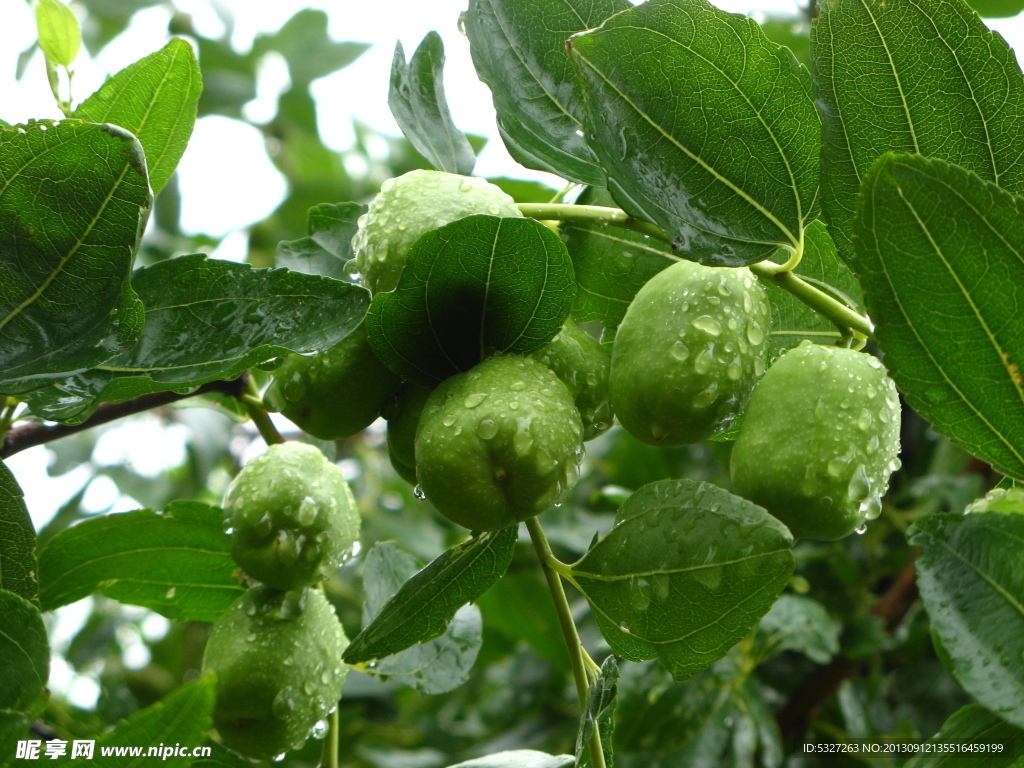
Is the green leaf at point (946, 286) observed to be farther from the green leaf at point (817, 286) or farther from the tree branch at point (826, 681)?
the tree branch at point (826, 681)

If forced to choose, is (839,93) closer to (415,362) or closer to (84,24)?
(415,362)

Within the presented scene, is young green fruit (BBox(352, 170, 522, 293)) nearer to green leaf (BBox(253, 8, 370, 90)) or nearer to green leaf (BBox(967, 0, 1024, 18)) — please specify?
green leaf (BBox(967, 0, 1024, 18))

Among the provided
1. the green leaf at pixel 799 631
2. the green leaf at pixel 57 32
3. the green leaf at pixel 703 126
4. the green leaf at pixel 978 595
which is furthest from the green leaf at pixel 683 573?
the green leaf at pixel 799 631

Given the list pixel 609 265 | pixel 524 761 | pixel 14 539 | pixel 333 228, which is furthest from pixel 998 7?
pixel 14 539

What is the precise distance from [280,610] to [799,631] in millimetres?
1066

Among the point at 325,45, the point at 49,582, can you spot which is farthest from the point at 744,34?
the point at 325,45

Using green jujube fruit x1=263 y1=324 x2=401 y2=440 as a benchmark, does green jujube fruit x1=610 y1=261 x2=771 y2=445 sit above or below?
above

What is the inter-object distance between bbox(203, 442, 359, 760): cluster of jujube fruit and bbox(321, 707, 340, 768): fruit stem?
0.35 feet

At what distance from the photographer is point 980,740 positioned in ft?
2.79

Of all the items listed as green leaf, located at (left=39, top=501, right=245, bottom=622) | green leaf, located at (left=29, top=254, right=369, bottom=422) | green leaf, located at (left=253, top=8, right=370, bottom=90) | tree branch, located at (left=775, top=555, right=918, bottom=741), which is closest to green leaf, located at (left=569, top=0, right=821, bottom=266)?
green leaf, located at (left=29, top=254, right=369, bottom=422)

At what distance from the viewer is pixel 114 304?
0.83 metres

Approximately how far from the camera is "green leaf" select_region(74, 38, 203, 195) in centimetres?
103

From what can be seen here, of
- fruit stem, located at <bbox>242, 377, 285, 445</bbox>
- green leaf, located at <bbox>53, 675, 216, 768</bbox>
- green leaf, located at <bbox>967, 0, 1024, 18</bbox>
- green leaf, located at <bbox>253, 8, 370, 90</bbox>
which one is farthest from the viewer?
green leaf, located at <bbox>253, 8, 370, 90</bbox>

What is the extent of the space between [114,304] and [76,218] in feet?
0.26
